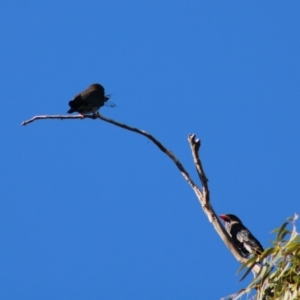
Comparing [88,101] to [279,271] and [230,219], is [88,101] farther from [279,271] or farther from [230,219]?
[279,271]

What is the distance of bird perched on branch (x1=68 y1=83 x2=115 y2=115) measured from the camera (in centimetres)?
986

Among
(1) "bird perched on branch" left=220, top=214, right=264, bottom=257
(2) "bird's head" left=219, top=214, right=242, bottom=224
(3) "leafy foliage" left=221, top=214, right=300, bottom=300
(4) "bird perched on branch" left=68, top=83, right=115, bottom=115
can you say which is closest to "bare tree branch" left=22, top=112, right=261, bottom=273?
(3) "leafy foliage" left=221, top=214, right=300, bottom=300

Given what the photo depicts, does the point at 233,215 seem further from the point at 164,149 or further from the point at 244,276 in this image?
the point at 244,276

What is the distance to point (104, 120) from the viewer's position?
5832 mm

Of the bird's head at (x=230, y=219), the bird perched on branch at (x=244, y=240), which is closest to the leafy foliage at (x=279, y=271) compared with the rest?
the bird perched on branch at (x=244, y=240)

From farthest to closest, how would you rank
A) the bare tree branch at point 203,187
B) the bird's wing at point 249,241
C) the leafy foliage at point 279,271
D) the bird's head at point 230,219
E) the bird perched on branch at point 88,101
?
the bird perched on branch at point 88,101, the bird's head at point 230,219, the bird's wing at point 249,241, the bare tree branch at point 203,187, the leafy foliage at point 279,271

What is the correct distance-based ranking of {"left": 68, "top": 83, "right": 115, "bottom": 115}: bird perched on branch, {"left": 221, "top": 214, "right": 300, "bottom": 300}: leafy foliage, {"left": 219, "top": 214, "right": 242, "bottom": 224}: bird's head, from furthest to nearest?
{"left": 68, "top": 83, "right": 115, "bottom": 115}: bird perched on branch < {"left": 219, "top": 214, "right": 242, "bottom": 224}: bird's head < {"left": 221, "top": 214, "right": 300, "bottom": 300}: leafy foliage

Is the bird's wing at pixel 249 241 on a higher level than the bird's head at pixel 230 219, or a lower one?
lower

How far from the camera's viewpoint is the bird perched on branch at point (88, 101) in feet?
32.3

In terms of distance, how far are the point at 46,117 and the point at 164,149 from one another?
1.30 metres

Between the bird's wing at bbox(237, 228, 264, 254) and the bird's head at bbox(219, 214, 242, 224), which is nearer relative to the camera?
the bird's wing at bbox(237, 228, 264, 254)

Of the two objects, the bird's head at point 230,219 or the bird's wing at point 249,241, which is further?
the bird's head at point 230,219

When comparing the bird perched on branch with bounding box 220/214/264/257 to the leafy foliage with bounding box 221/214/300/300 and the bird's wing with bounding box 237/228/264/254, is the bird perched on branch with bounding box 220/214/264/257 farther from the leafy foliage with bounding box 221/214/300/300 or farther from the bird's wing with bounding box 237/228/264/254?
the leafy foliage with bounding box 221/214/300/300

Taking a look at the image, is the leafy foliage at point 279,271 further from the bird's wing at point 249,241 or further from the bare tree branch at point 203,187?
the bird's wing at point 249,241
